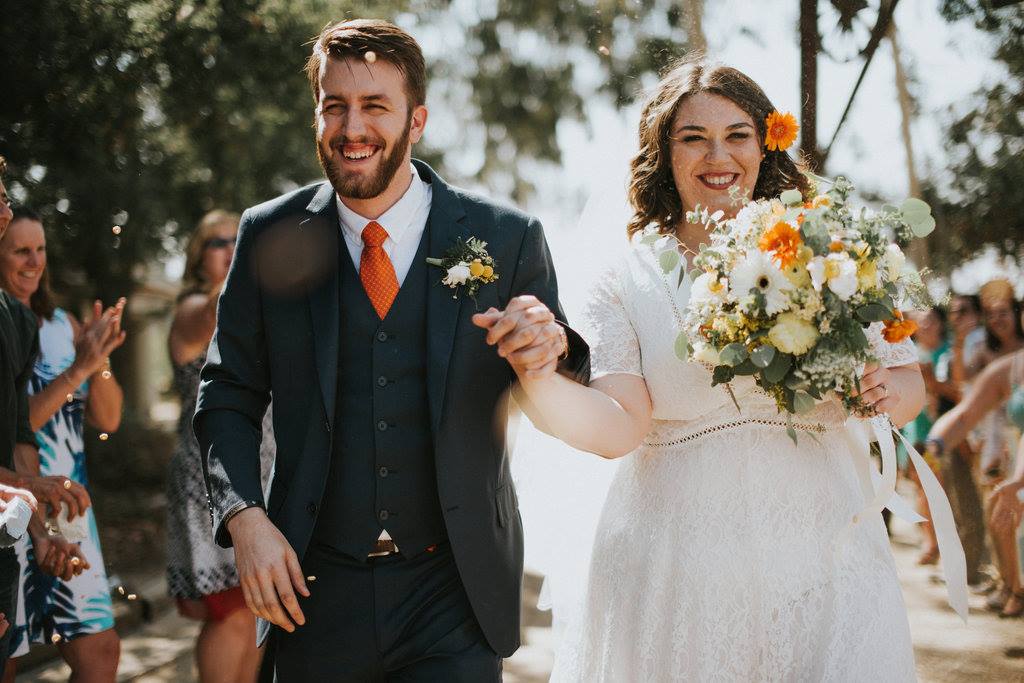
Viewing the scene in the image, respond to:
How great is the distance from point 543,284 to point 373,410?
0.58 m

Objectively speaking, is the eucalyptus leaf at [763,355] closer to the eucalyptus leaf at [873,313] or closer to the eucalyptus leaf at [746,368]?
the eucalyptus leaf at [746,368]

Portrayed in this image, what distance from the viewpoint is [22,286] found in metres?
4.55

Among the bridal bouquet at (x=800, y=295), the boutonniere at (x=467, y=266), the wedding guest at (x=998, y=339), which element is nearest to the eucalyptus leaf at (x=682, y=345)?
the bridal bouquet at (x=800, y=295)

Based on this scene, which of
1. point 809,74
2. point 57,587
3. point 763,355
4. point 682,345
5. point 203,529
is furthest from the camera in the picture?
point 203,529

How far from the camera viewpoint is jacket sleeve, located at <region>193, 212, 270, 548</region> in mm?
2795

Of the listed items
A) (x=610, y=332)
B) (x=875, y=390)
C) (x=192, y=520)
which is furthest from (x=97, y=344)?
(x=875, y=390)

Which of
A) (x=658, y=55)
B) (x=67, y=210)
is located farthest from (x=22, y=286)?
(x=67, y=210)

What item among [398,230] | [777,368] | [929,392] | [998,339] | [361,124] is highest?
[361,124]

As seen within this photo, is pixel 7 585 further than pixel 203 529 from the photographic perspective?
No

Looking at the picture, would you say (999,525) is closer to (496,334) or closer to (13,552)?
(496,334)

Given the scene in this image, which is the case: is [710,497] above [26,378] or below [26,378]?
below

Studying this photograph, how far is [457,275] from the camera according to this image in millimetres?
2746

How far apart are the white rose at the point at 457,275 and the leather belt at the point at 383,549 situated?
2.26ft

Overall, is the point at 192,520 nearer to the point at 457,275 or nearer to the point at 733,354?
the point at 457,275
